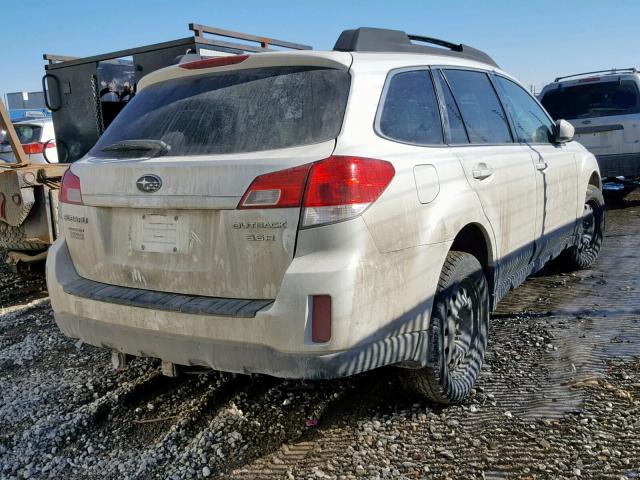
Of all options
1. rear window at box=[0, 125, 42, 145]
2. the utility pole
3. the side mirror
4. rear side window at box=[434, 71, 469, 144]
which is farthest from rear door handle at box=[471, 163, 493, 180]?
rear window at box=[0, 125, 42, 145]

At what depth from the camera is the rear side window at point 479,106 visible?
3.56m

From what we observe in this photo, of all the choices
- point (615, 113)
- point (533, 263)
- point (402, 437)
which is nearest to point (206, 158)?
point (402, 437)

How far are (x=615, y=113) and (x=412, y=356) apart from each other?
7.31 metres

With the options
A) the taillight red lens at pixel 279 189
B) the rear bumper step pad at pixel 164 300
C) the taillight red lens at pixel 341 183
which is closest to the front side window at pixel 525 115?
the taillight red lens at pixel 341 183

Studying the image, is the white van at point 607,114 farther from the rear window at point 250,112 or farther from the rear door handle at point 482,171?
the rear window at point 250,112

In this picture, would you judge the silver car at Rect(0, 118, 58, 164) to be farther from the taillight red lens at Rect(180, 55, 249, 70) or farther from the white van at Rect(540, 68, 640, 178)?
the taillight red lens at Rect(180, 55, 249, 70)

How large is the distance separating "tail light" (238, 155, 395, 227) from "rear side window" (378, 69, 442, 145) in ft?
1.36

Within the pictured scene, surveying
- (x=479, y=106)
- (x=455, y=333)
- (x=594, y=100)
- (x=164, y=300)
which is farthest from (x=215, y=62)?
(x=594, y=100)

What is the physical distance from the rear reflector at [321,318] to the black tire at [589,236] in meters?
3.75

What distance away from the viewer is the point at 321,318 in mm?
2352

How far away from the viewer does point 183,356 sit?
2637 millimetres

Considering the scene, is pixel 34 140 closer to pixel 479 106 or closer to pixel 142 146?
pixel 142 146

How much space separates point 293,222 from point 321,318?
15.5 inches

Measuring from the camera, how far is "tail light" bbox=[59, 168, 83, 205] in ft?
9.87
